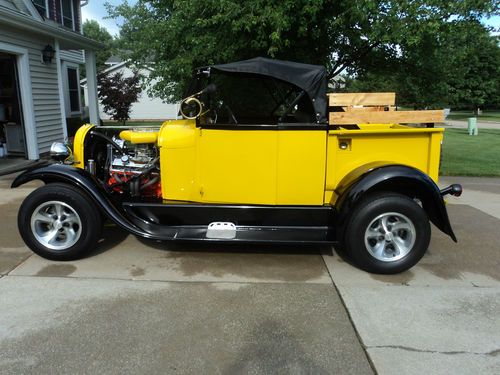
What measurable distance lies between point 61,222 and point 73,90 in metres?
15.4

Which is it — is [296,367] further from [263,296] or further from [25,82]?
[25,82]

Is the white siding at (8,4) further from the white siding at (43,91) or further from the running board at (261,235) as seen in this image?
the running board at (261,235)

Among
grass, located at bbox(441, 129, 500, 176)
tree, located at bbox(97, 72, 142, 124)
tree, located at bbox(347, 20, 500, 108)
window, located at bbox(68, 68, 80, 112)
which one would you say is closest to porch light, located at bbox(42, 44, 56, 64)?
window, located at bbox(68, 68, 80, 112)

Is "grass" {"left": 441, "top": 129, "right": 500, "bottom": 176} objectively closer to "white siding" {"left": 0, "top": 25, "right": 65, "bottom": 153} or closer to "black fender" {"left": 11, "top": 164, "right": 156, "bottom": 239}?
"black fender" {"left": 11, "top": 164, "right": 156, "bottom": 239}

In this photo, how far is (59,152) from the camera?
4.48m

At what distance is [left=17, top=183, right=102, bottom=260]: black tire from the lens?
13.6 ft

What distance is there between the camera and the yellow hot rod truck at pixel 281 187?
404 cm

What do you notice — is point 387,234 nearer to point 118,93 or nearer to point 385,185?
point 385,185

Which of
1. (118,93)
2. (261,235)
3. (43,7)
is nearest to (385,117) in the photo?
(261,235)

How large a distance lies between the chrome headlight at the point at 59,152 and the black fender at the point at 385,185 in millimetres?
2822

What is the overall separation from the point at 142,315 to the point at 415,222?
2.53m

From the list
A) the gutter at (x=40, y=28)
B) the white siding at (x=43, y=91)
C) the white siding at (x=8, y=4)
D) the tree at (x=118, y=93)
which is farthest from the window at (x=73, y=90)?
the white siding at (x=8, y=4)

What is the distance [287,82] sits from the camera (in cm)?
417

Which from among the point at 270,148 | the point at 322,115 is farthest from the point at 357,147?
the point at 270,148
